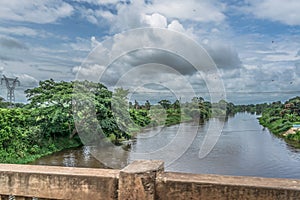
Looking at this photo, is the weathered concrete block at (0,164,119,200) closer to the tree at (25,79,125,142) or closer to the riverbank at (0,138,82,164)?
the riverbank at (0,138,82,164)

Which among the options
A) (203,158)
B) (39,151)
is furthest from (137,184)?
(39,151)

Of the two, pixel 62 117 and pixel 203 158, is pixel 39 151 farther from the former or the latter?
pixel 203 158

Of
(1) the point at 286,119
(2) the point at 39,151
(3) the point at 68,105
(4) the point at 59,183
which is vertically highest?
(3) the point at 68,105

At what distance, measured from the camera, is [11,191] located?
1.69 m

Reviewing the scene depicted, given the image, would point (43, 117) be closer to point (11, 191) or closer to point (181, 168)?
point (181, 168)

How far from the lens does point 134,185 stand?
154 centimetres

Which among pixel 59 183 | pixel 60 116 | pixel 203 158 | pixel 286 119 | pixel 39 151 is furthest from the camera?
pixel 286 119

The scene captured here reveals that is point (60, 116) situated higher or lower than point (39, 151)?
higher

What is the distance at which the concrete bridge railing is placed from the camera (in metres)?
1.44

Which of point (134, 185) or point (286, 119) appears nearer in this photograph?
point (134, 185)

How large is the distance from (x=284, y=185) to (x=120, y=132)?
1359 cm

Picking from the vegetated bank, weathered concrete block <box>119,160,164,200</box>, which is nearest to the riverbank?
the vegetated bank

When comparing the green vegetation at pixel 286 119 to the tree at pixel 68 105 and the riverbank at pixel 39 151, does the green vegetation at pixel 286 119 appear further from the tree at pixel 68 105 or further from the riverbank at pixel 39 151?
the riverbank at pixel 39 151

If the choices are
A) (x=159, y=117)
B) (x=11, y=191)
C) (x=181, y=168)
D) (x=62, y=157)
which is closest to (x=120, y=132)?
(x=62, y=157)
